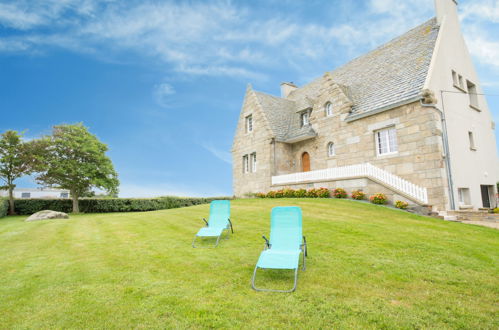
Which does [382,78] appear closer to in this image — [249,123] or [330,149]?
[330,149]

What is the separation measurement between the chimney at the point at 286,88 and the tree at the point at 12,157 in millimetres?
25125

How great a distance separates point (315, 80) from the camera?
28156 mm

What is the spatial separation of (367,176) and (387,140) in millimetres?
2937

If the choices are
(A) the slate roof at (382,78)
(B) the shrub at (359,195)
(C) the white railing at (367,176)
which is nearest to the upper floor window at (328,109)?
(A) the slate roof at (382,78)

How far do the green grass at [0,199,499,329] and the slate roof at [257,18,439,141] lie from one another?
9.65 m

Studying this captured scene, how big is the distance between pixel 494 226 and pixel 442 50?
11063 millimetres

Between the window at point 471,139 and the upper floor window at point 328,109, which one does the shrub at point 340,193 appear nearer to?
the upper floor window at point 328,109

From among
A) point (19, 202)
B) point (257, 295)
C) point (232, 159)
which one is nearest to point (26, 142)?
point (19, 202)

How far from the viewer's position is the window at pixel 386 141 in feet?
52.4

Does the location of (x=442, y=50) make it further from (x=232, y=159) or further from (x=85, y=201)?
(x=85, y=201)

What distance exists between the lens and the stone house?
14.4 m

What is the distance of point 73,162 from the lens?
1011 inches

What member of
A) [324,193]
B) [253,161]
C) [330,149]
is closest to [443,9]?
[330,149]

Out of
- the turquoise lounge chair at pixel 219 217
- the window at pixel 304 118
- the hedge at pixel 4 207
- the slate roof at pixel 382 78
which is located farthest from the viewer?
the window at pixel 304 118
